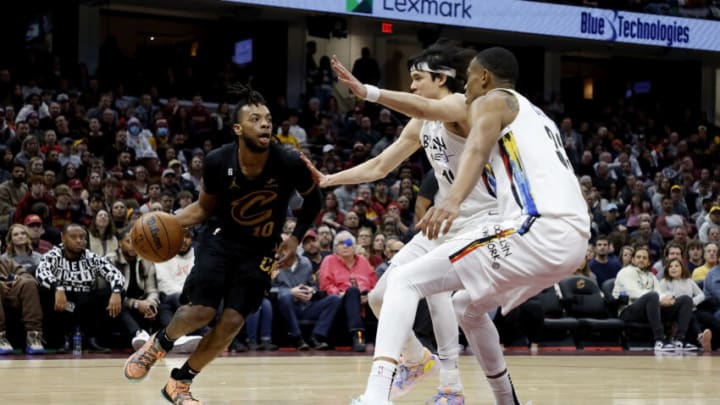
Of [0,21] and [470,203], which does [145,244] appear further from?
[0,21]

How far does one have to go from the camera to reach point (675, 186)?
822 inches

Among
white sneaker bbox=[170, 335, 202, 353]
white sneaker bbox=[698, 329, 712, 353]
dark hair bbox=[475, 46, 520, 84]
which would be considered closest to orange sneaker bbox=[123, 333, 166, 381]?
dark hair bbox=[475, 46, 520, 84]

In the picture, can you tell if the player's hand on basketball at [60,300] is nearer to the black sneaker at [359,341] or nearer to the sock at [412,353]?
the black sneaker at [359,341]

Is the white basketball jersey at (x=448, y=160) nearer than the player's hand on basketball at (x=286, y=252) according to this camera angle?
Yes

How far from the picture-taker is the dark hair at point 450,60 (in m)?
6.88

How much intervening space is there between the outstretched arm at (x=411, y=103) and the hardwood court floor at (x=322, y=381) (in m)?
1.88

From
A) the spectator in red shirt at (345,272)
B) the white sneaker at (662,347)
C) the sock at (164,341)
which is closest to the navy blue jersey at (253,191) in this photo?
the sock at (164,341)

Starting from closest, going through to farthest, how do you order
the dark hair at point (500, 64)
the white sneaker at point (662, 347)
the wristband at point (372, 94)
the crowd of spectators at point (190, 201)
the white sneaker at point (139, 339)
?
the dark hair at point (500, 64), the wristband at point (372, 94), the white sneaker at point (139, 339), the crowd of spectators at point (190, 201), the white sneaker at point (662, 347)

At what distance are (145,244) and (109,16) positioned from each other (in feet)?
59.8

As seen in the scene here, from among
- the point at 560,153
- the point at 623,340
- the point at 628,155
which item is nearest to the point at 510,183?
the point at 560,153

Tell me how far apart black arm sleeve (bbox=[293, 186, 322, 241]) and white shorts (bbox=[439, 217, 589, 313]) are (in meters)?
1.64

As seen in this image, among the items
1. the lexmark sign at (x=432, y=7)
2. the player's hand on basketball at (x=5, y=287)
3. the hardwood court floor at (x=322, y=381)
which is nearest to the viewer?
the hardwood court floor at (x=322, y=381)

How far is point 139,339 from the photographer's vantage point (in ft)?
39.0

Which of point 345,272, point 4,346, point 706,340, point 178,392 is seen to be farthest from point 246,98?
point 706,340
